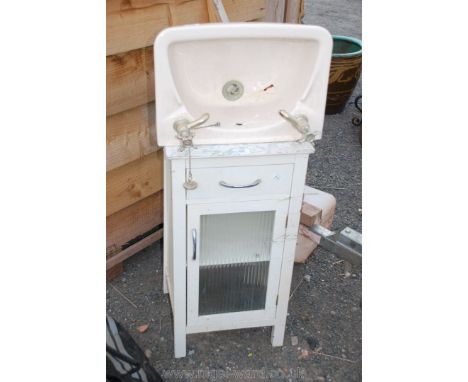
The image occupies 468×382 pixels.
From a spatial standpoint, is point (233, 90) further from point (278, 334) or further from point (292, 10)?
point (292, 10)

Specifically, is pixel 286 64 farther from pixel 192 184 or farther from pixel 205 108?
pixel 192 184

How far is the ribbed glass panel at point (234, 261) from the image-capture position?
5.49ft

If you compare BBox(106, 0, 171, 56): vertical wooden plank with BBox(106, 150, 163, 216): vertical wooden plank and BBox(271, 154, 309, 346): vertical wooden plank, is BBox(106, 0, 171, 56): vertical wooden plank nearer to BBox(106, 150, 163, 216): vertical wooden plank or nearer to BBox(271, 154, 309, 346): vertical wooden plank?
BBox(106, 150, 163, 216): vertical wooden plank

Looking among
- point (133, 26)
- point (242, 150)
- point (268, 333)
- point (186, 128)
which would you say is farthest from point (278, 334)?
point (133, 26)

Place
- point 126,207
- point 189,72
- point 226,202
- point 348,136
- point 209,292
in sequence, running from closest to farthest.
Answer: point 189,72 → point 226,202 → point 209,292 → point 126,207 → point 348,136

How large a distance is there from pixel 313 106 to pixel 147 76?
0.80m

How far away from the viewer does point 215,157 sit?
4.75 feet

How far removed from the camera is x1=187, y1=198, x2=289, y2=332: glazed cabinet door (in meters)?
1.61

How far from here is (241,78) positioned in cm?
143

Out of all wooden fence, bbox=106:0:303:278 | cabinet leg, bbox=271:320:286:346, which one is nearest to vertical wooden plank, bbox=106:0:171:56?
wooden fence, bbox=106:0:303:278

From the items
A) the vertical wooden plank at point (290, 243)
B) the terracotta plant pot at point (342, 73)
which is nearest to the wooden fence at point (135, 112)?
the vertical wooden plank at point (290, 243)

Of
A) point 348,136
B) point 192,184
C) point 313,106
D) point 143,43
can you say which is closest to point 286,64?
point 313,106

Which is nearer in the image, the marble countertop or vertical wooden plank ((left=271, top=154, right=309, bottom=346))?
the marble countertop

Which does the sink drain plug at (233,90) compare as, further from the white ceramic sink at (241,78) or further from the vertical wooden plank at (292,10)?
the vertical wooden plank at (292,10)
